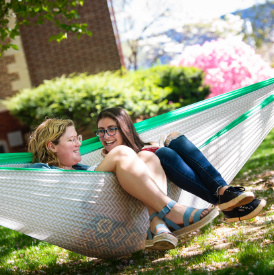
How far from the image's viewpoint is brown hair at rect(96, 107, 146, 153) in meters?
2.04

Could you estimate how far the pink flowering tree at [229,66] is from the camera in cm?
661

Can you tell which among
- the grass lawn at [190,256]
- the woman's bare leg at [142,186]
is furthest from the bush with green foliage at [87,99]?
the woman's bare leg at [142,186]

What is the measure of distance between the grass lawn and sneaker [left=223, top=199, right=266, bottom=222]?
13 centimetres

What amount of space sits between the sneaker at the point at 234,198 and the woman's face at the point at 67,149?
0.84m

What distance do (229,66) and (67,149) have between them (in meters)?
5.47

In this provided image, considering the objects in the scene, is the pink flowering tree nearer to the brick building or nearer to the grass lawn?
the brick building

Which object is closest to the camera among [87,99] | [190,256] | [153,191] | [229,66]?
[153,191]

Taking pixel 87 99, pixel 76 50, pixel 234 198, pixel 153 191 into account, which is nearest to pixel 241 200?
pixel 234 198

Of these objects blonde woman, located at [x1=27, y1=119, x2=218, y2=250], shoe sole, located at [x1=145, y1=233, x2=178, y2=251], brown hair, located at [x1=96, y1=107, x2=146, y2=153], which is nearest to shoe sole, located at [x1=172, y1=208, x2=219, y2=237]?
blonde woman, located at [x1=27, y1=119, x2=218, y2=250]

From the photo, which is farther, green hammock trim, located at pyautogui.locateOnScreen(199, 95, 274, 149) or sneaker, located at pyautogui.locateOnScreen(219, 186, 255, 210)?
green hammock trim, located at pyautogui.locateOnScreen(199, 95, 274, 149)

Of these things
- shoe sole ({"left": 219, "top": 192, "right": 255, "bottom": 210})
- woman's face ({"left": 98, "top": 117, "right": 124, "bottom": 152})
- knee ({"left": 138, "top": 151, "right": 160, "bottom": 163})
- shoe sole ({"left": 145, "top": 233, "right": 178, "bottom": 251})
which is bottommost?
shoe sole ({"left": 145, "top": 233, "right": 178, "bottom": 251})

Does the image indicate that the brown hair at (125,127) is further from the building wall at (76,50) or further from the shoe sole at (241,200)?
the building wall at (76,50)

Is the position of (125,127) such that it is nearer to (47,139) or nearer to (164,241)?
(47,139)

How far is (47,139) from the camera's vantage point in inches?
74.9
